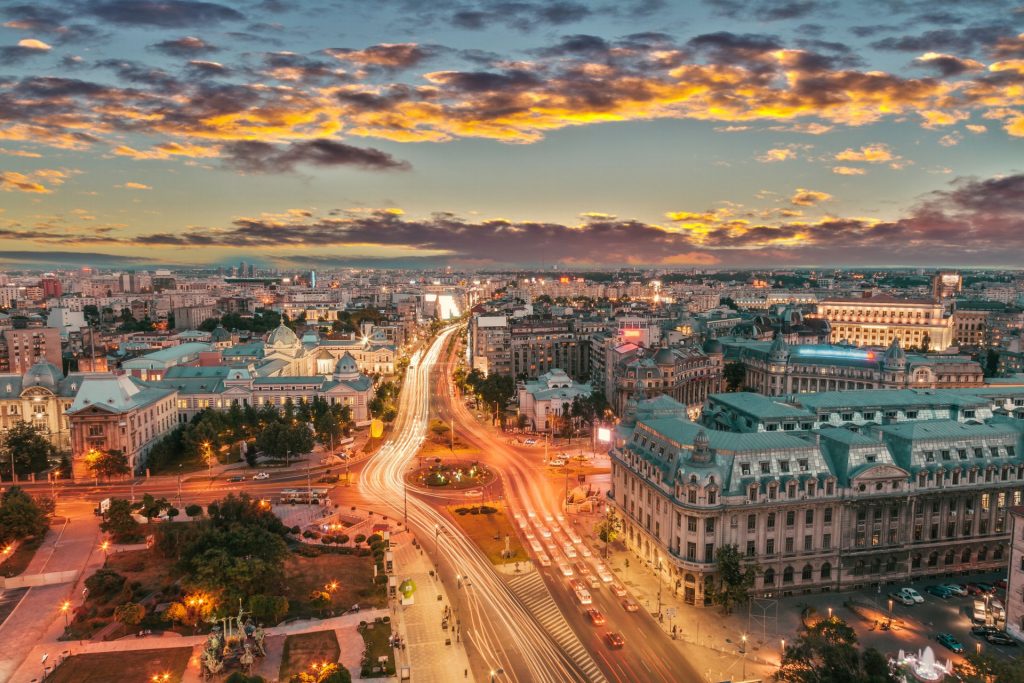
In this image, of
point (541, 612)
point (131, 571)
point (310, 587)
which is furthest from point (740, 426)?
point (131, 571)

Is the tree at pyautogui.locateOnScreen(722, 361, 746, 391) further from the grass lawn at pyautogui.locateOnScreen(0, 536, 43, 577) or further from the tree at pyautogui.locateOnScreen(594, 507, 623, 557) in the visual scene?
the grass lawn at pyautogui.locateOnScreen(0, 536, 43, 577)

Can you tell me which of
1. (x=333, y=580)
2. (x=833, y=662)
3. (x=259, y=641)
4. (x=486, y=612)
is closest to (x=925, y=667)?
(x=833, y=662)

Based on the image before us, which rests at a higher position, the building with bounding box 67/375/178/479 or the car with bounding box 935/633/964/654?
the building with bounding box 67/375/178/479

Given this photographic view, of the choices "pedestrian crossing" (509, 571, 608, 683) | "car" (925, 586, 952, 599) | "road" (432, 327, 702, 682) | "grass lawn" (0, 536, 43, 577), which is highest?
"car" (925, 586, 952, 599)

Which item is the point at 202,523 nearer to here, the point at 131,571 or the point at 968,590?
the point at 131,571

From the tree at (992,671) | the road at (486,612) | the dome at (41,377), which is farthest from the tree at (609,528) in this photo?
the dome at (41,377)

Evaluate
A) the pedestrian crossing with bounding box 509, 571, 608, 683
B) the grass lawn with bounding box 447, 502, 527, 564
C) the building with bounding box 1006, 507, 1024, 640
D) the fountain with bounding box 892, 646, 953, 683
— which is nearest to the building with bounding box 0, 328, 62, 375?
the grass lawn with bounding box 447, 502, 527, 564
